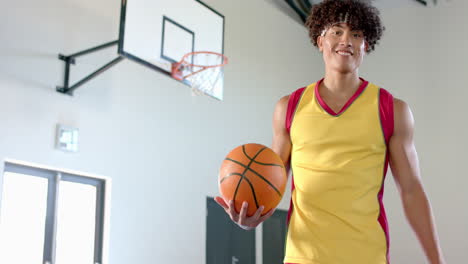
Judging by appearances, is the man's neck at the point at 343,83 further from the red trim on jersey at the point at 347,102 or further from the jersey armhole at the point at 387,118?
the jersey armhole at the point at 387,118

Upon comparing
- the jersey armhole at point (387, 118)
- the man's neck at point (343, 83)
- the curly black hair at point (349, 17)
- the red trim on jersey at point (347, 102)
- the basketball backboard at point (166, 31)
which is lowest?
the jersey armhole at point (387, 118)

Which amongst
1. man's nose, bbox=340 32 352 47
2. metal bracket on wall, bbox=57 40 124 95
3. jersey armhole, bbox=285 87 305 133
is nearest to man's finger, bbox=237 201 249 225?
jersey armhole, bbox=285 87 305 133

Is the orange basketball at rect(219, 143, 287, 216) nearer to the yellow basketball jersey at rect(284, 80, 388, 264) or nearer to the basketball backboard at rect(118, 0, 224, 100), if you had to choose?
the yellow basketball jersey at rect(284, 80, 388, 264)

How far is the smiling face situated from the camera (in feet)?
7.12

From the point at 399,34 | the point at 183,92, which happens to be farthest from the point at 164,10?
the point at 399,34

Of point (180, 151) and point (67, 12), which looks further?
point (180, 151)

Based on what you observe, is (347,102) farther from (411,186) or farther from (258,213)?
(258,213)

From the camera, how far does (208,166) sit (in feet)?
21.9

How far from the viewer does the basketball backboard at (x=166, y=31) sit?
4766 millimetres

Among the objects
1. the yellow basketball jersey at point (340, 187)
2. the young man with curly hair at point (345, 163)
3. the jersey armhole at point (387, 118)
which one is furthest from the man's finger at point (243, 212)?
the jersey armhole at point (387, 118)

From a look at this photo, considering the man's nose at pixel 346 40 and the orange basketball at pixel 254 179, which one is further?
the man's nose at pixel 346 40

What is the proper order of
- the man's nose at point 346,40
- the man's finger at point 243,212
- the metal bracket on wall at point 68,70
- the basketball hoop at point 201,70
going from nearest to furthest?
the man's finger at point 243,212
the man's nose at point 346,40
the metal bracket on wall at point 68,70
the basketball hoop at point 201,70

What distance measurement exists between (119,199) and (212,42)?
1643 millimetres

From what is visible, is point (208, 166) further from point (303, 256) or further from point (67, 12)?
point (303, 256)
